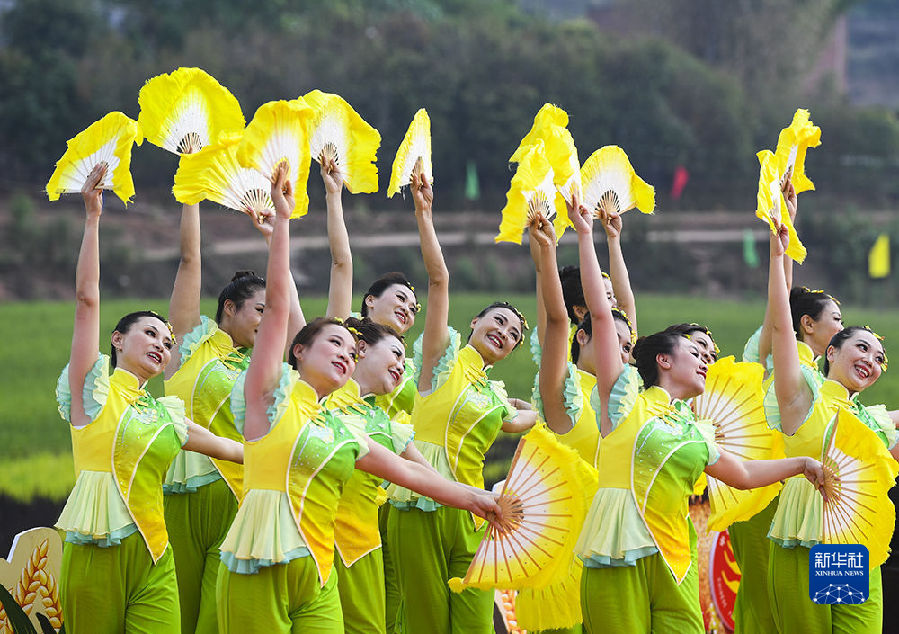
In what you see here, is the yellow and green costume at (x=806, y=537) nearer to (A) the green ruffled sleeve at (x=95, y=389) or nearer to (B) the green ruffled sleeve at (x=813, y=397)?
(B) the green ruffled sleeve at (x=813, y=397)

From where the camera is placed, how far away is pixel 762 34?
74.6ft

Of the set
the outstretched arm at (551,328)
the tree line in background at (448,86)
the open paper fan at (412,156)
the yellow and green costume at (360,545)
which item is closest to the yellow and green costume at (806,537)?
the outstretched arm at (551,328)

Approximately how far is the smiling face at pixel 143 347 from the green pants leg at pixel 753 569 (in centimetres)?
208

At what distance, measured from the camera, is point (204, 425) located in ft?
13.3

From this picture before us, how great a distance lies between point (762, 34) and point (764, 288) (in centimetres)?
829

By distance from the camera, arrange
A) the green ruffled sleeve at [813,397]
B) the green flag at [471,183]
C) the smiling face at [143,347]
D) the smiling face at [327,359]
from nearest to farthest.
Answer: the smiling face at [327,359] → the smiling face at [143,347] → the green ruffled sleeve at [813,397] → the green flag at [471,183]

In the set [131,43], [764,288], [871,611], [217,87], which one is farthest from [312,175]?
[871,611]

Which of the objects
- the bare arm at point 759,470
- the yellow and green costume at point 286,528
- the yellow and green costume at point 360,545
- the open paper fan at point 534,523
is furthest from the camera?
the yellow and green costume at point 360,545

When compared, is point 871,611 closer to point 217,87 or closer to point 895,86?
point 217,87

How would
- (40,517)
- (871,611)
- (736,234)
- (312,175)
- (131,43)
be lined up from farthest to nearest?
(736,234)
(131,43)
(312,175)
(40,517)
(871,611)

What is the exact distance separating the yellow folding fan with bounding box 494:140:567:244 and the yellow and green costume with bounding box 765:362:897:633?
1.10m

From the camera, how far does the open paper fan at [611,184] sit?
157 inches

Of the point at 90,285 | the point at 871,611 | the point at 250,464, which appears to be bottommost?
the point at 871,611

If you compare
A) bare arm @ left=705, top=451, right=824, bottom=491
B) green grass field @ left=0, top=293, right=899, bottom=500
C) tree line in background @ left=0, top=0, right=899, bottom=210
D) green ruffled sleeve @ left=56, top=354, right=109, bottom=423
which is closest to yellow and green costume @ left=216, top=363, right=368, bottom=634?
green ruffled sleeve @ left=56, top=354, right=109, bottom=423
